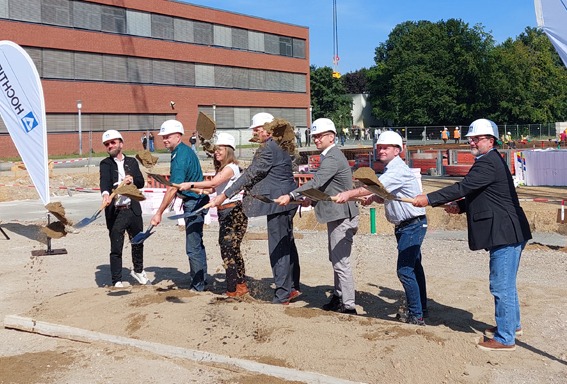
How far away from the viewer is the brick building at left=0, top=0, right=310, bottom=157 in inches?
1868

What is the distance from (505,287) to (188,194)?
12.5 feet

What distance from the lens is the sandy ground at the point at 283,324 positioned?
17.7 ft

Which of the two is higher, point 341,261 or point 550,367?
point 341,261

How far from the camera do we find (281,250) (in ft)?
24.6

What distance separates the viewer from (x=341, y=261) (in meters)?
7.18

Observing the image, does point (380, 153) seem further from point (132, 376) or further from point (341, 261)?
point (132, 376)

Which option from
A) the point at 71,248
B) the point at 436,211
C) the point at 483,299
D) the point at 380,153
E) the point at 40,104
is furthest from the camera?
the point at 436,211

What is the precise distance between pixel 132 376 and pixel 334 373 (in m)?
1.63

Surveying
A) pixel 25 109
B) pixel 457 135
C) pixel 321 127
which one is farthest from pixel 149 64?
pixel 321 127

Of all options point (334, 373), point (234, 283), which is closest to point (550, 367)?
point (334, 373)

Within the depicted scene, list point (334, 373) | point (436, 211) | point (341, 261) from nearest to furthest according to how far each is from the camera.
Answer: point (334, 373), point (341, 261), point (436, 211)

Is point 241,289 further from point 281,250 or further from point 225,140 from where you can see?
point 225,140

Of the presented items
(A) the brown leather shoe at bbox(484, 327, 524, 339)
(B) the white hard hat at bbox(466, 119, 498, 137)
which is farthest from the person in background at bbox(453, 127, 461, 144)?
(B) the white hard hat at bbox(466, 119, 498, 137)

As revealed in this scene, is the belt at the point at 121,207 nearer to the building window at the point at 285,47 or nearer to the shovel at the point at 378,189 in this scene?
the shovel at the point at 378,189
